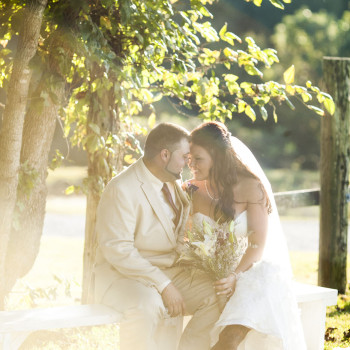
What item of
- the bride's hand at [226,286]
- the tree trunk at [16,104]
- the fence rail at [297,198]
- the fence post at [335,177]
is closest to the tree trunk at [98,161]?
the tree trunk at [16,104]

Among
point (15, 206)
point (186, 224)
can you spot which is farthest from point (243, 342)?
point (15, 206)

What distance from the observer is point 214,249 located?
3.57m

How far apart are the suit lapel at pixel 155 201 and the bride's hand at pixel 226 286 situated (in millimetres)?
416

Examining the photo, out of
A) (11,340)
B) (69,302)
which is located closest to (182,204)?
(11,340)

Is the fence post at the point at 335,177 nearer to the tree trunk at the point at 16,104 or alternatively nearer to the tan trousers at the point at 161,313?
the tan trousers at the point at 161,313

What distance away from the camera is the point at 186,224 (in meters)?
3.93

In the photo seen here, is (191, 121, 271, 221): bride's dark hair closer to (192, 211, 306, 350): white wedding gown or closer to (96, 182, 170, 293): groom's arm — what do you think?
(192, 211, 306, 350): white wedding gown

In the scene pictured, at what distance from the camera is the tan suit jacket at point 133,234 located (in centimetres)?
358

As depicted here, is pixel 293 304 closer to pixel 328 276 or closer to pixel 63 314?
pixel 63 314

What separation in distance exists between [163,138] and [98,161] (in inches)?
46.9

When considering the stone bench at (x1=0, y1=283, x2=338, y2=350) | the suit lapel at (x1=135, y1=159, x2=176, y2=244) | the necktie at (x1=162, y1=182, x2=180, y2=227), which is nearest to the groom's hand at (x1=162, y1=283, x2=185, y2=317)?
the stone bench at (x1=0, y1=283, x2=338, y2=350)

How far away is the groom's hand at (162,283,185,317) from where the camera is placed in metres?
3.55

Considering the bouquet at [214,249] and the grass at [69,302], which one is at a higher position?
the bouquet at [214,249]

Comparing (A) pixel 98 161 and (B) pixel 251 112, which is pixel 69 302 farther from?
(B) pixel 251 112
